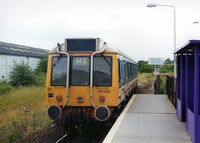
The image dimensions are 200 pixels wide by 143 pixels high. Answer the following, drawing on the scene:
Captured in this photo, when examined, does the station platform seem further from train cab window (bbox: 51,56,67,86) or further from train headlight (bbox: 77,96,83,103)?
train cab window (bbox: 51,56,67,86)

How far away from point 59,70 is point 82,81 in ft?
2.92

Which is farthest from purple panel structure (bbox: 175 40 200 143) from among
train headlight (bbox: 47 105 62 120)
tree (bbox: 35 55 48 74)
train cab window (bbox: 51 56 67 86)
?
tree (bbox: 35 55 48 74)

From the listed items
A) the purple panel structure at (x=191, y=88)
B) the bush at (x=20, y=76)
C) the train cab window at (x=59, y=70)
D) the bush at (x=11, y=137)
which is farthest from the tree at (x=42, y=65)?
the purple panel structure at (x=191, y=88)

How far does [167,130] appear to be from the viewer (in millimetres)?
7176

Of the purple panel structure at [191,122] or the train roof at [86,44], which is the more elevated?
the train roof at [86,44]

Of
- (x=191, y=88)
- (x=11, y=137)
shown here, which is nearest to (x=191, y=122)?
(x=191, y=88)

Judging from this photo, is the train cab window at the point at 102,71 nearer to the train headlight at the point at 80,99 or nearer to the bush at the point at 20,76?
the train headlight at the point at 80,99

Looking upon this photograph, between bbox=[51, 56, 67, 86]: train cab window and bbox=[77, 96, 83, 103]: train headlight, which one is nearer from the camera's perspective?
bbox=[77, 96, 83, 103]: train headlight

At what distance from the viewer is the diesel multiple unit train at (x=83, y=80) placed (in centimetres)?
807

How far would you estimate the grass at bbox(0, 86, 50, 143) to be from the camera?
9.56 m

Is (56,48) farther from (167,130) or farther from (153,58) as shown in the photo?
(153,58)

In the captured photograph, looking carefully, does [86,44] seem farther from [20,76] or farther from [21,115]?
[20,76]

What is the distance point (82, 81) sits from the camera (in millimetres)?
8211

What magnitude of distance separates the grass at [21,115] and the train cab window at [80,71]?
2.87 metres
